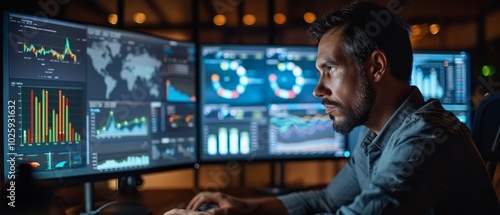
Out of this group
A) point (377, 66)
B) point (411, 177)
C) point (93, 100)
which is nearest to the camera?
point (411, 177)

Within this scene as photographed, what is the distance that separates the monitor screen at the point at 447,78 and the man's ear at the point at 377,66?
759 mm

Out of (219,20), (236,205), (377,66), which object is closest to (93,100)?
(236,205)

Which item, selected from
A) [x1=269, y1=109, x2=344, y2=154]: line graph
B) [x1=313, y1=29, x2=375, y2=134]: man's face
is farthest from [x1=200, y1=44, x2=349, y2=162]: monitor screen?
[x1=313, y1=29, x2=375, y2=134]: man's face

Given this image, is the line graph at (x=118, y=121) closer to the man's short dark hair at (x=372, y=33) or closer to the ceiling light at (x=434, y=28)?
the man's short dark hair at (x=372, y=33)

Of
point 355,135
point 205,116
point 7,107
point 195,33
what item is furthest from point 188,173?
point 7,107

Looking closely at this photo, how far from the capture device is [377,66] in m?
1.09

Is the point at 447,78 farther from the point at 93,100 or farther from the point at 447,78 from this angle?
the point at 93,100

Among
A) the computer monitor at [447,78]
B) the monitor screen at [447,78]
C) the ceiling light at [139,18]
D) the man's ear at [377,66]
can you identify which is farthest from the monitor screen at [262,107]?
the ceiling light at [139,18]

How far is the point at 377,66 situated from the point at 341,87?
0.11 m

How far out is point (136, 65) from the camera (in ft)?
4.62

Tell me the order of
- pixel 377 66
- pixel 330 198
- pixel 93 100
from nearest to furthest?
pixel 377 66 < pixel 93 100 < pixel 330 198

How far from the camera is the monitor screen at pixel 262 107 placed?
1.70m

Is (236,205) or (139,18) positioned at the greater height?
→ (139,18)

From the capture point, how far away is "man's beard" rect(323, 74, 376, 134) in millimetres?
1104
